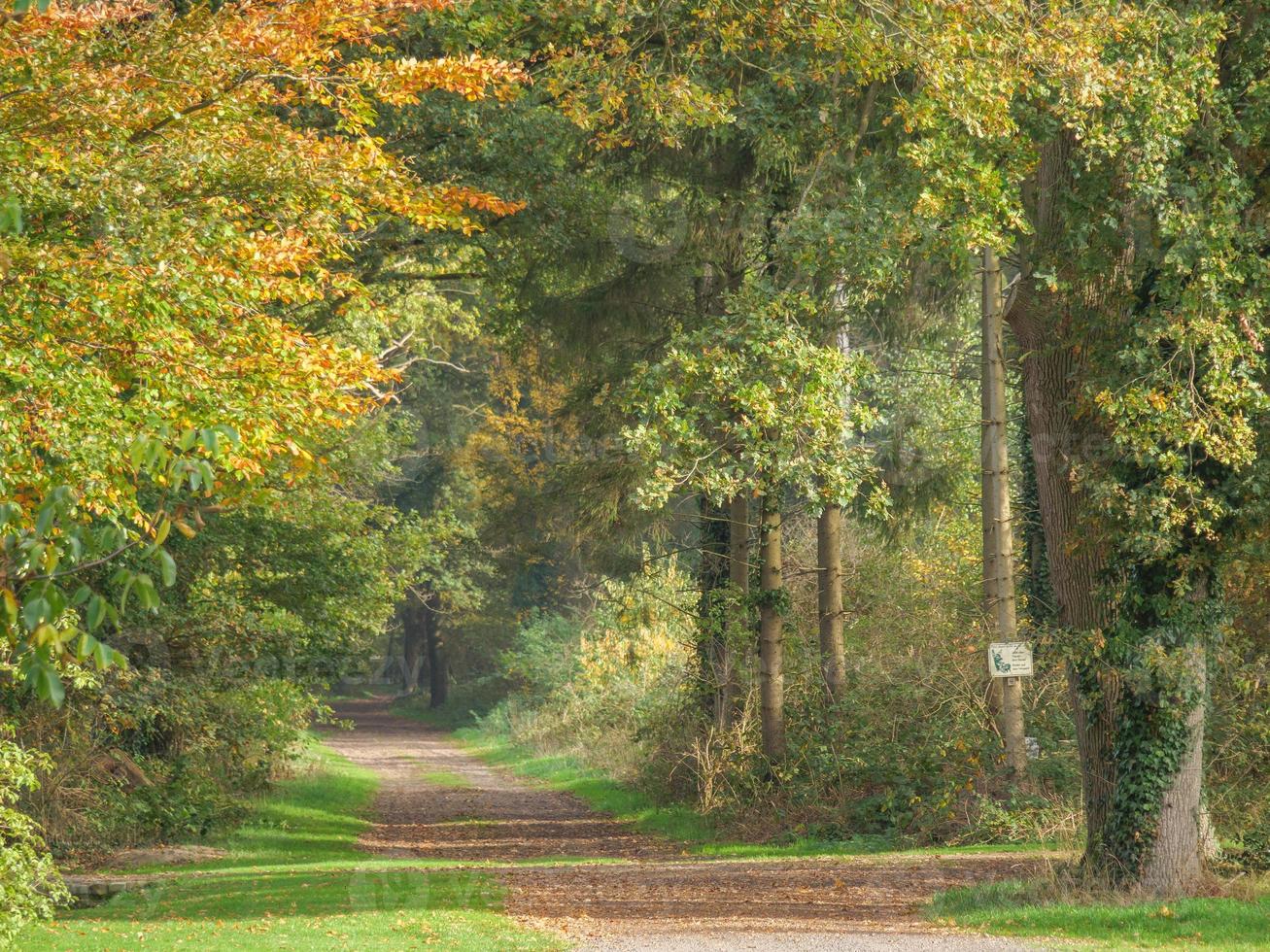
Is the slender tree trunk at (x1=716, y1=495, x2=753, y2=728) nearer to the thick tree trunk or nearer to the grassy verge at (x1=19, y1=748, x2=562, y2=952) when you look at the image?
the grassy verge at (x1=19, y1=748, x2=562, y2=952)

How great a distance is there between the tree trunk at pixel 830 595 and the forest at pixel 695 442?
0.07m

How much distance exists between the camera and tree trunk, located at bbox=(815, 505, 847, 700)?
20.1 metres

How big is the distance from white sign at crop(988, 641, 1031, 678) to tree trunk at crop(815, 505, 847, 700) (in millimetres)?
4834

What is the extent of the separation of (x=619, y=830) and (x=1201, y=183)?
13.8 meters

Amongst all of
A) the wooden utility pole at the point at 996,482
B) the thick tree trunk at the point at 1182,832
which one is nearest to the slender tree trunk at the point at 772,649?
the wooden utility pole at the point at 996,482

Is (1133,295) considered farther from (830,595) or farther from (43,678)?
(830,595)

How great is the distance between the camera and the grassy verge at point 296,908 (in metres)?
10.9

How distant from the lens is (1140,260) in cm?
1103

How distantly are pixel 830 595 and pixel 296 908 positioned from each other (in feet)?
32.7

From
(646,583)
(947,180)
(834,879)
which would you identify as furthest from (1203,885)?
(646,583)

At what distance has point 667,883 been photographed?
1485 centimetres

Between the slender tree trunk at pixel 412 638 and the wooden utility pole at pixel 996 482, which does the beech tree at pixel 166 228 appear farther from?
the slender tree trunk at pixel 412 638

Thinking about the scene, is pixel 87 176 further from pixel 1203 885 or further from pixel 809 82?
pixel 1203 885

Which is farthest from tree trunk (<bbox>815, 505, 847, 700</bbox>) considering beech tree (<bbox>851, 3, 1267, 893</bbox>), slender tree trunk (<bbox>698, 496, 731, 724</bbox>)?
beech tree (<bbox>851, 3, 1267, 893</bbox>)
